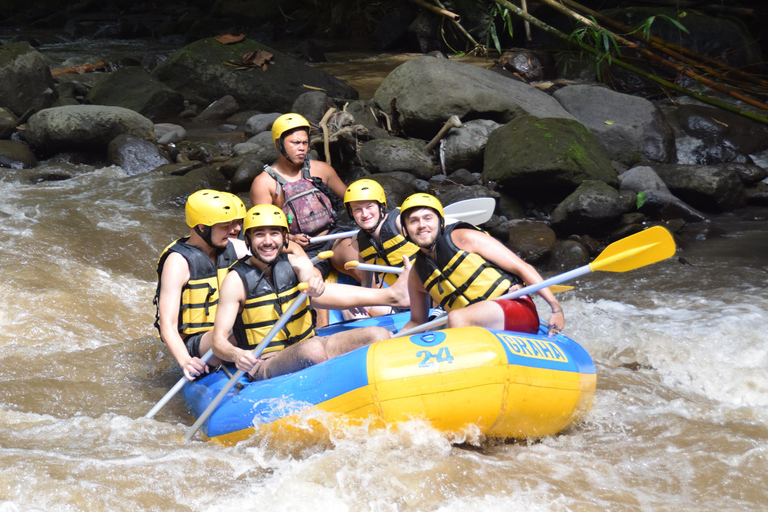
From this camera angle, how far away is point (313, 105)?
30.4ft

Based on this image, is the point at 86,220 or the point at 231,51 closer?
the point at 86,220

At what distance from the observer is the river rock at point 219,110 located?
1063 cm

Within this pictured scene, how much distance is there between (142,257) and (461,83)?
14.5 feet

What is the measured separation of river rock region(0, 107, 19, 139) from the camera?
29.6 ft

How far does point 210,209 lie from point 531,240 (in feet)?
13.2

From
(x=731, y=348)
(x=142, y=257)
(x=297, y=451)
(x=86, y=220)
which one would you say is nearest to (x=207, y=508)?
(x=297, y=451)

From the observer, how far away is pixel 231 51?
11.5 m

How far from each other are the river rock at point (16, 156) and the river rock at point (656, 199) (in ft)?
22.4

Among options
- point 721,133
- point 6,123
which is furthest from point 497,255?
point 6,123

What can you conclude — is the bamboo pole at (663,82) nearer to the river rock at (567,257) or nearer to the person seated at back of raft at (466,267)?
the river rock at (567,257)

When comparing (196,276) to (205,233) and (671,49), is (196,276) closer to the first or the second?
(205,233)

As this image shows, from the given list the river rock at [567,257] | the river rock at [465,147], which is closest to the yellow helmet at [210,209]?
the river rock at [567,257]

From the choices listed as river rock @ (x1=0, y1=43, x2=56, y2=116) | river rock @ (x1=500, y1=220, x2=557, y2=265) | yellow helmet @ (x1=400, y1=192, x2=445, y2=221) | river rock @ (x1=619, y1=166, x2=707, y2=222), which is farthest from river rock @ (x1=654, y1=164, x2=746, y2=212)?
river rock @ (x1=0, y1=43, x2=56, y2=116)

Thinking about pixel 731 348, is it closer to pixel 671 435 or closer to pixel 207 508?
pixel 671 435
